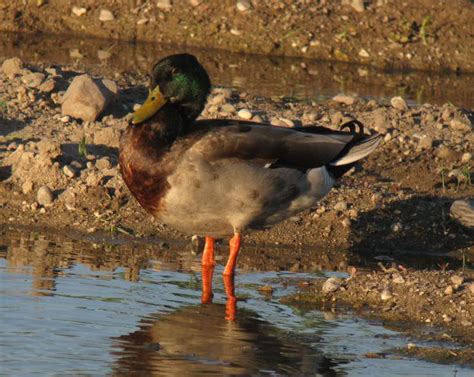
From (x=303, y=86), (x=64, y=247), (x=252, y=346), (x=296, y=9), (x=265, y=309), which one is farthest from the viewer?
(x=296, y=9)

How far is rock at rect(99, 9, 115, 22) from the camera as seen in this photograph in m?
18.4

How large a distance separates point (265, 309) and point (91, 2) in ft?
36.9

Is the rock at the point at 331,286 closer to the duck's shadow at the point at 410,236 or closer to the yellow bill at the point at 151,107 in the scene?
the duck's shadow at the point at 410,236

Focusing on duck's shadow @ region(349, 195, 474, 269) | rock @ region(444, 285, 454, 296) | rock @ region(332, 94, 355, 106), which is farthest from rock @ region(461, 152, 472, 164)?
rock @ region(444, 285, 454, 296)

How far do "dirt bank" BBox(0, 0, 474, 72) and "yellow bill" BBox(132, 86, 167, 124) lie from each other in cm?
912

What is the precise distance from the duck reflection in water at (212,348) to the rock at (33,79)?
4899 mm

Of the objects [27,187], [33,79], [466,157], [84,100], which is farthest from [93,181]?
[466,157]

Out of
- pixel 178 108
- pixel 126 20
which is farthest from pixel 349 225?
pixel 126 20

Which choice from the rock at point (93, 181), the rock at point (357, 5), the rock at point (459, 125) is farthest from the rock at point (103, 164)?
the rock at point (357, 5)

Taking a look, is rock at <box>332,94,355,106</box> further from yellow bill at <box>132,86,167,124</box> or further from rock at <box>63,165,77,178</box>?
yellow bill at <box>132,86,167,124</box>

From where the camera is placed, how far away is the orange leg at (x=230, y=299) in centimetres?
801

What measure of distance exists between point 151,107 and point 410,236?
258cm

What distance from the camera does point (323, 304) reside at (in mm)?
8312

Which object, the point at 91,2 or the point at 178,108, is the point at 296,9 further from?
the point at 178,108
